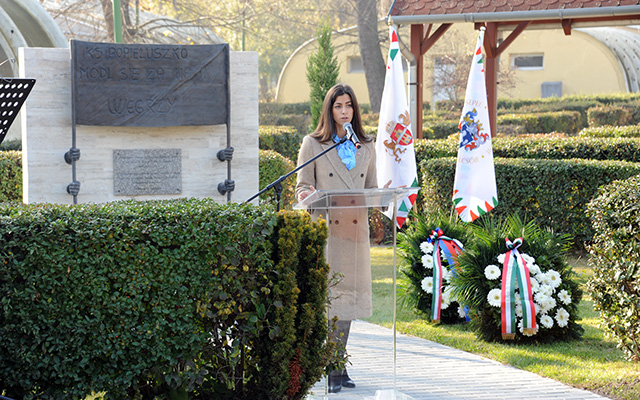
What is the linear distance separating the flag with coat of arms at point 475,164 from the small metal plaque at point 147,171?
3.03 m

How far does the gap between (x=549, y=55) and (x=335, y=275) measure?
32444 mm

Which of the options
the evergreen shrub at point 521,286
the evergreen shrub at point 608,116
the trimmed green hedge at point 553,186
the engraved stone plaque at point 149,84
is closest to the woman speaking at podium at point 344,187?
the evergreen shrub at point 521,286

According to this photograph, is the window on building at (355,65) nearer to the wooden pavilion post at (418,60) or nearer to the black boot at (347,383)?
the wooden pavilion post at (418,60)

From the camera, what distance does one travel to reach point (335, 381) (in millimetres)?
4875

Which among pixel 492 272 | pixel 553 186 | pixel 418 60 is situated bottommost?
pixel 492 272

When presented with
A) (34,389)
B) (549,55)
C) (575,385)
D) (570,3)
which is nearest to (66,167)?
(34,389)

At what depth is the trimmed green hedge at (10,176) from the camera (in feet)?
34.5

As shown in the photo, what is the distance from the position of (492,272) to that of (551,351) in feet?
2.48

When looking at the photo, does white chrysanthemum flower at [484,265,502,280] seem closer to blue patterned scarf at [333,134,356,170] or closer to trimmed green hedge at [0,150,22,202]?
blue patterned scarf at [333,134,356,170]

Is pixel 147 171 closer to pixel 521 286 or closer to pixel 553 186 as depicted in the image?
pixel 521 286

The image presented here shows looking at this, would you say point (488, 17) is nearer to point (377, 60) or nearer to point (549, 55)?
point (377, 60)

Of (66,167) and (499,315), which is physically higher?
(66,167)

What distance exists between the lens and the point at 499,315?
6.29 metres

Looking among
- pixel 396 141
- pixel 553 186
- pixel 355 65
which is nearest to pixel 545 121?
pixel 553 186
